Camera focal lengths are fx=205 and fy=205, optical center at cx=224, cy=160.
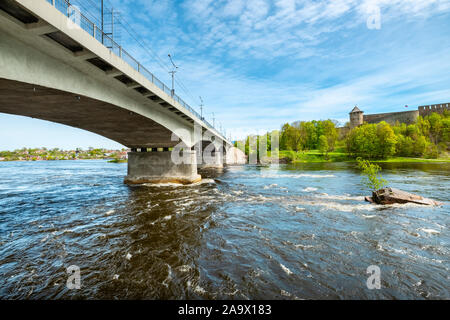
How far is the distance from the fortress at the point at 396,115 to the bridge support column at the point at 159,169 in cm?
10610

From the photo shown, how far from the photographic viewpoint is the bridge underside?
31.4ft

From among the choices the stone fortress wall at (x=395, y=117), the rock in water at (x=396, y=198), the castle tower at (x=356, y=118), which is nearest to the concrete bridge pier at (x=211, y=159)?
the rock in water at (x=396, y=198)

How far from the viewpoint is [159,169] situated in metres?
28.4

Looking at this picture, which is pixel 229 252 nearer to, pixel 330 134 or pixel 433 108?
pixel 330 134

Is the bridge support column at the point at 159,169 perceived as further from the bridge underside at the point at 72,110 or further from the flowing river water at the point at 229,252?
the flowing river water at the point at 229,252

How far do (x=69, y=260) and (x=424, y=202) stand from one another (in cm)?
2100

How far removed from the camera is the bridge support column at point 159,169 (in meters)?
28.2

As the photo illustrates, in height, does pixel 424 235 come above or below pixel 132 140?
below

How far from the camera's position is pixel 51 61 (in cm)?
876

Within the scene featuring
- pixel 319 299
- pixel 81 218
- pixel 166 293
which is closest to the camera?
pixel 319 299
